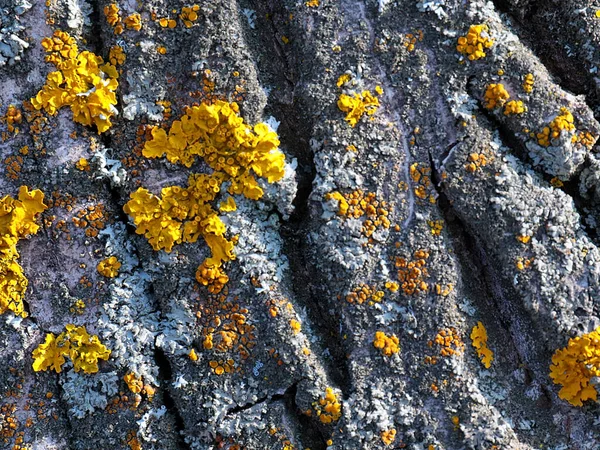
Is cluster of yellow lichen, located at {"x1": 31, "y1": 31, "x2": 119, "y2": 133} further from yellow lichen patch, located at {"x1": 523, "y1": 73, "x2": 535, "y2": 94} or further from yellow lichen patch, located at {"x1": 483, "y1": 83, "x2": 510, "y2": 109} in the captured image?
yellow lichen patch, located at {"x1": 523, "y1": 73, "x2": 535, "y2": 94}

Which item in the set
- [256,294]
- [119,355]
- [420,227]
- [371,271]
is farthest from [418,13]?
[119,355]

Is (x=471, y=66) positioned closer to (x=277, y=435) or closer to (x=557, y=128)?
(x=557, y=128)

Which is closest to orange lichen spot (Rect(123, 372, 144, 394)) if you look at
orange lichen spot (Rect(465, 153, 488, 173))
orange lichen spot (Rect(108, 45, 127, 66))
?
orange lichen spot (Rect(108, 45, 127, 66))

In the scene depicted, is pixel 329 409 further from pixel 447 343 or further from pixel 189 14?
pixel 189 14

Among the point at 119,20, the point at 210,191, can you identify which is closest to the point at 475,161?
the point at 210,191

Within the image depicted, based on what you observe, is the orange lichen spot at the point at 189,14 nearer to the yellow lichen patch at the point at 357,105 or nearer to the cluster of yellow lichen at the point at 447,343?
the yellow lichen patch at the point at 357,105
